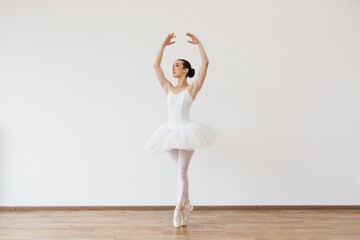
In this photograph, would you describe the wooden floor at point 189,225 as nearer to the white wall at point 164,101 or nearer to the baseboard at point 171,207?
the baseboard at point 171,207

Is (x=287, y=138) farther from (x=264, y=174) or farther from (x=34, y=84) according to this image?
(x=34, y=84)

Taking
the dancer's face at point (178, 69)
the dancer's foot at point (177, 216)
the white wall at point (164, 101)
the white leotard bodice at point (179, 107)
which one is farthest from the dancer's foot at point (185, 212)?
the dancer's face at point (178, 69)

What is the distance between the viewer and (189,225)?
9.16 feet

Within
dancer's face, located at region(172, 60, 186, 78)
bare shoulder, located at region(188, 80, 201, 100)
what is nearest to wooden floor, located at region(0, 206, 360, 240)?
bare shoulder, located at region(188, 80, 201, 100)

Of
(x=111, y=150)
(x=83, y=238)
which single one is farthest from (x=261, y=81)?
(x=83, y=238)

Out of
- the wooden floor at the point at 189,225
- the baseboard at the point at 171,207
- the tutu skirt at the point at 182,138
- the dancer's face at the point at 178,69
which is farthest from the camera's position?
the baseboard at the point at 171,207

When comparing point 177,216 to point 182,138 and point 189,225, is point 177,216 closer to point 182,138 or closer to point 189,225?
point 189,225

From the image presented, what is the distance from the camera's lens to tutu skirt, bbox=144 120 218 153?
267 centimetres

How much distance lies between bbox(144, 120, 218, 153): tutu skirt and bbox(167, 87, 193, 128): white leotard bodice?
48 millimetres

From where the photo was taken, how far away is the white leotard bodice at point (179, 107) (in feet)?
9.04

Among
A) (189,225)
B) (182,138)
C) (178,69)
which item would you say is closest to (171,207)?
(189,225)

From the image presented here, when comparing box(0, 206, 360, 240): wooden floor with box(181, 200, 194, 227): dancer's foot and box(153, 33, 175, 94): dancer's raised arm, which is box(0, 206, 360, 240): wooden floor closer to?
box(181, 200, 194, 227): dancer's foot

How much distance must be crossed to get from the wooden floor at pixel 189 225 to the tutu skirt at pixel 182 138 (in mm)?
675

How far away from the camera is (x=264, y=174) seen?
333cm
